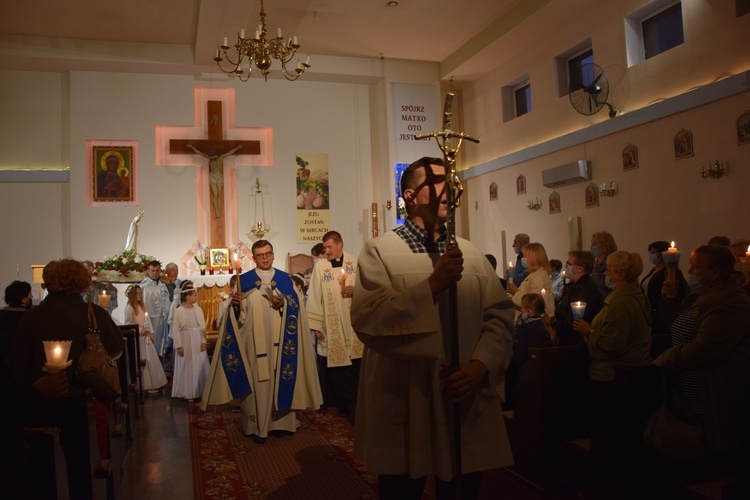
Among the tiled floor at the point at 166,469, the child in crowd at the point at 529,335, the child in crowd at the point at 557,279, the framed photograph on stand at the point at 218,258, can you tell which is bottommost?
the tiled floor at the point at 166,469

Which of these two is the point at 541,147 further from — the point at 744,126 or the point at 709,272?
the point at 709,272

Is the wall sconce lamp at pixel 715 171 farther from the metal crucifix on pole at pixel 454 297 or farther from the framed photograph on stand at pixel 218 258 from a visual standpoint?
the framed photograph on stand at pixel 218 258

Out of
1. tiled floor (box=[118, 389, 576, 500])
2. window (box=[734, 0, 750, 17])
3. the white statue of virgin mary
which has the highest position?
window (box=[734, 0, 750, 17])

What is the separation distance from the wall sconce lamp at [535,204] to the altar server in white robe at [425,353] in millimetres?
8920

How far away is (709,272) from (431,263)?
1947 millimetres

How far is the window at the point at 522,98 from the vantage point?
12.5m

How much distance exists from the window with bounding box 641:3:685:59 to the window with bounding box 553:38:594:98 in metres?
1.36

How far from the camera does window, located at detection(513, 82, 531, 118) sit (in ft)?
40.9

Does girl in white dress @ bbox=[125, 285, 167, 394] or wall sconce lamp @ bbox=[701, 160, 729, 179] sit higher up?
wall sconce lamp @ bbox=[701, 160, 729, 179]

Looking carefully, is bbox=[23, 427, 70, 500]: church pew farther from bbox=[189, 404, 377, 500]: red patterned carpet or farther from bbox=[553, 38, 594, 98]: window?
bbox=[553, 38, 594, 98]: window

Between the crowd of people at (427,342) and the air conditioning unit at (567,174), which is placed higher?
the air conditioning unit at (567,174)

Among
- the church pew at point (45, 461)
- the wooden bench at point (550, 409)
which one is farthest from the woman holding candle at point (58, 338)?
the wooden bench at point (550, 409)

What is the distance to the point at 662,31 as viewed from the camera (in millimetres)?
8969

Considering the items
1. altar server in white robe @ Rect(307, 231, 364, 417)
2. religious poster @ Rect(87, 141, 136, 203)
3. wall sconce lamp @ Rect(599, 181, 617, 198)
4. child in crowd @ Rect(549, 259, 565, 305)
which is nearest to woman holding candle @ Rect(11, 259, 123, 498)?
altar server in white robe @ Rect(307, 231, 364, 417)
